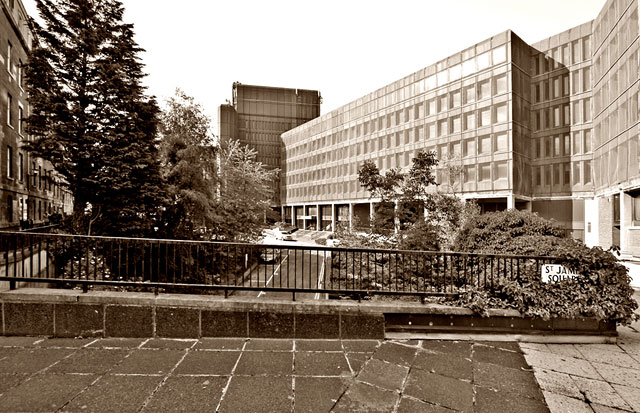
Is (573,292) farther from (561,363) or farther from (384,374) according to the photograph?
(384,374)

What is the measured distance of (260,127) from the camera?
101 metres

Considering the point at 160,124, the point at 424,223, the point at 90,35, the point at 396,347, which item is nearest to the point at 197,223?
the point at 160,124

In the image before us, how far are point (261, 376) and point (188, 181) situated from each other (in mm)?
14088

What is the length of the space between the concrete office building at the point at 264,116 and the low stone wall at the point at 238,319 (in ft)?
303

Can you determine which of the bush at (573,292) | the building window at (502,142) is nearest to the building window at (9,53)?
the bush at (573,292)

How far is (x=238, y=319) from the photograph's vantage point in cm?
516

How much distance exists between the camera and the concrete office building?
319 ft

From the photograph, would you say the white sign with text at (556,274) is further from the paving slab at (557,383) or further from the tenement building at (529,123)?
the tenement building at (529,123)

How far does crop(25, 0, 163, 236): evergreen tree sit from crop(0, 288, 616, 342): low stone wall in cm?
1003

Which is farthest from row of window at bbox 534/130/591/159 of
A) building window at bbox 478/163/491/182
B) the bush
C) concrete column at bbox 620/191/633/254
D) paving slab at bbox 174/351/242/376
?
paving slab at bbox 174/351/242/376

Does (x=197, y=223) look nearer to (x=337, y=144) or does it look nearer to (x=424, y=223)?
(x=424, y=223)

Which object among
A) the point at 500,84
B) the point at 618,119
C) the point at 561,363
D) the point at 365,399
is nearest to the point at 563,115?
the point at 500,84

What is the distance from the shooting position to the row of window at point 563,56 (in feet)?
130

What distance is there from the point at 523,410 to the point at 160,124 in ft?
59.0
